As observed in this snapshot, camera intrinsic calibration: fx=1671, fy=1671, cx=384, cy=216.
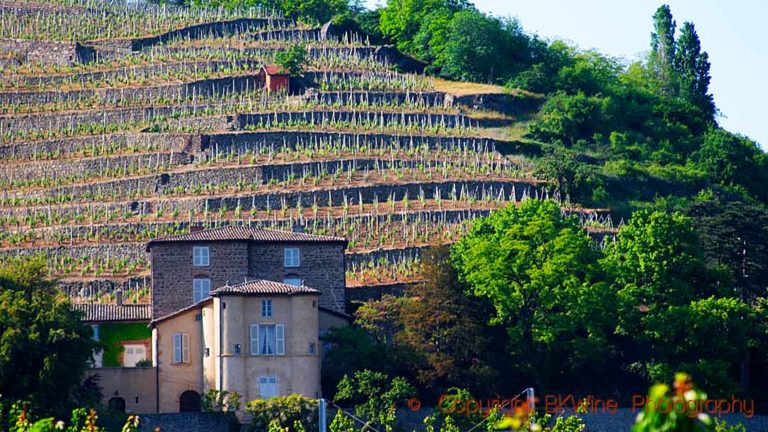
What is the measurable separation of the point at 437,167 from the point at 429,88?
14754 mm

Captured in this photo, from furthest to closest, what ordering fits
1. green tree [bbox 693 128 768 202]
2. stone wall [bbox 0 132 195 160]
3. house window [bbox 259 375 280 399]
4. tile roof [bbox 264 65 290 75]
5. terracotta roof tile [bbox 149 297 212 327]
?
1. tile roof [bbox 264 65 290 75]
2. green tree [bbox 693 128 768 202]
3. stone wall [bbox 0 132 195 160]
4. terracotta roof tile [bbox 149 297 212 327]
5. house window [bbox 259 375 280 399]

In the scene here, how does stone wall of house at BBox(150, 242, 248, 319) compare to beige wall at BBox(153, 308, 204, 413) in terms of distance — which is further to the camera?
stone wall of house at BBox(150, 242, 248, 319)

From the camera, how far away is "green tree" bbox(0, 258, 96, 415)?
4788 cm

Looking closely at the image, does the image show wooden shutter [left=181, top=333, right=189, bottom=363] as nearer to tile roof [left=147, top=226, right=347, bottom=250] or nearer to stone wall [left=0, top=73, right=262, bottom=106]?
tile roof [left=147, top=226, right=347, bottom=250]

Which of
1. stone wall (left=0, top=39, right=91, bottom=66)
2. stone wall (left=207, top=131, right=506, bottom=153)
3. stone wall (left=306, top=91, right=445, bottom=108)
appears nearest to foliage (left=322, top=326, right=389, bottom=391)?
stone wall (left=207, top=131, right=506, bottom=153)

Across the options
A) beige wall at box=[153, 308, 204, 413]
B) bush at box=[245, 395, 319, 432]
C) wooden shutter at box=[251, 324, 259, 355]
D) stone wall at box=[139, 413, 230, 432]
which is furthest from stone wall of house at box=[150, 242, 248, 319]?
bush at box=[245, 395, 319, 432]

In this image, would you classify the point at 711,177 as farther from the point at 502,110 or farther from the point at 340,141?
the point at 340,141

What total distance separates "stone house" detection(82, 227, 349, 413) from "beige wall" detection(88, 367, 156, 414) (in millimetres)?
43

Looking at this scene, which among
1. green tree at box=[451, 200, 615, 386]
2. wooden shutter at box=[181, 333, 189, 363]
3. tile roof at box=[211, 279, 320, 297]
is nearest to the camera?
tile roof at box=[211, 279, 320, 297]

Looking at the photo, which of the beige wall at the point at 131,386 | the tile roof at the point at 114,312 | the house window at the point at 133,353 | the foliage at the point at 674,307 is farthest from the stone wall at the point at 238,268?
the foliage at the point at 674,307

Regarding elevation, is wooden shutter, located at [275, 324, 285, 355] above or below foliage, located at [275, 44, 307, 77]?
below

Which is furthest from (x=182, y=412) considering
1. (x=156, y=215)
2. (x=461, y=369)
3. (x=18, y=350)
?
(x=156, y=215)

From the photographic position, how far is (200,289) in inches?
2327

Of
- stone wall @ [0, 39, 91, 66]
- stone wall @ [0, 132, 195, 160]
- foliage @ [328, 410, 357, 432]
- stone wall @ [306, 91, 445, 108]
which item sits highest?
stone wall @ [0, 39, 91, 66]
